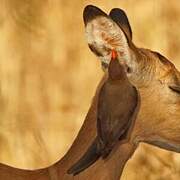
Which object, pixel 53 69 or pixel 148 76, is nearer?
pixel 148 76

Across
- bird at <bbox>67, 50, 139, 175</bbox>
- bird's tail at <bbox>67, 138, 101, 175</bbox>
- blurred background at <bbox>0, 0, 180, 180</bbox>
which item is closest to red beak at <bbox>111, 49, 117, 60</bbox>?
bird at <bbox>67, 50, 139, 175</bbox>

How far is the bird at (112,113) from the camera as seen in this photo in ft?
5.72

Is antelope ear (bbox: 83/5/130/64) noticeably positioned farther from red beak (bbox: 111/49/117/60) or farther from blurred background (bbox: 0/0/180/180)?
blurred background (bbox: 0/0/180/180)

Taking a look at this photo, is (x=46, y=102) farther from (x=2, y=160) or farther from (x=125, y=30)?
(x=125, y=30)

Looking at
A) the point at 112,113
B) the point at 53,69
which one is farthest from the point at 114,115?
the point at 53,69

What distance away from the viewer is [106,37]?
1725mm

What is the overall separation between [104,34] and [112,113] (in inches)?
6.7

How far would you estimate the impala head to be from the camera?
68.6 inches

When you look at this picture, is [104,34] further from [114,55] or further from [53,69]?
[53,69]

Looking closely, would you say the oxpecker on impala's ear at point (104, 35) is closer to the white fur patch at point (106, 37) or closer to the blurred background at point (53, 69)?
the white fur patch at point (106, 37)

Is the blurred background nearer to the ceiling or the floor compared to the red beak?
nearer to the floor

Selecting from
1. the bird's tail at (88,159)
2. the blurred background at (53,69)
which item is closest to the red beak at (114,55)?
the bird's tail at (88,159)

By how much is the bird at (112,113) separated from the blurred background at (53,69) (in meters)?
0.76

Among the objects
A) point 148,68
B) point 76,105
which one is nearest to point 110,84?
point 148,68
